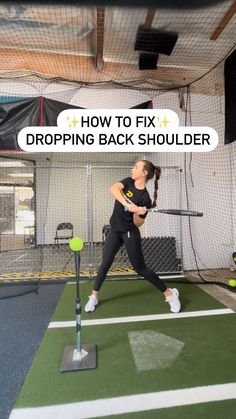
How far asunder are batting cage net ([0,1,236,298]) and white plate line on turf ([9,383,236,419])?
82.2 inches

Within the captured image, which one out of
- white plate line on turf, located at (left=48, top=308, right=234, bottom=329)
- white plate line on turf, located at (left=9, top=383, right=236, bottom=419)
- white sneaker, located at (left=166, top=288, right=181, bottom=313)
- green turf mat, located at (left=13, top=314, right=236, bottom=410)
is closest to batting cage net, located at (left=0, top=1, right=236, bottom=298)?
white plate line on turf, located at (left=48, top=308, right=234, bottom=329)

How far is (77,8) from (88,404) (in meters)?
3.39

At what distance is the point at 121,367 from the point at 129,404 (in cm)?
31

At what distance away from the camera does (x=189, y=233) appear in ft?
14.2

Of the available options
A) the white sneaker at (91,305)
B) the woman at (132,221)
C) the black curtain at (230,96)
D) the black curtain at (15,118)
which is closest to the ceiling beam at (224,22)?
the black curtain at (230,96)

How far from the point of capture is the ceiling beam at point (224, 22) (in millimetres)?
2834

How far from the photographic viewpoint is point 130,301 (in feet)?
9.29

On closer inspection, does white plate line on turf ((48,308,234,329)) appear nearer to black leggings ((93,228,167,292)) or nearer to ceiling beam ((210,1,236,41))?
black leggings ((93,228,167,292))

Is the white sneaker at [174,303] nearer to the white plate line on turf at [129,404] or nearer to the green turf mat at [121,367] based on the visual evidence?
the green turf mat at [121,367]

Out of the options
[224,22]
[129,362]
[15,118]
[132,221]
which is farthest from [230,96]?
[129,362]

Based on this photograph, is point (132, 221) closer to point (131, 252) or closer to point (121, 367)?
point (131, 252)

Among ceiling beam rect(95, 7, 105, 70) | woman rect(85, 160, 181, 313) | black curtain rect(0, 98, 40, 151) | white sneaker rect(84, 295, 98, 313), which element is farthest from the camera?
black curtain rect(0, 98, 40, 151)

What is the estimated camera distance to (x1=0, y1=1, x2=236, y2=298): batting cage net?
10.3 feet

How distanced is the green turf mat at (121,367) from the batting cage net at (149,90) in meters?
1.50
